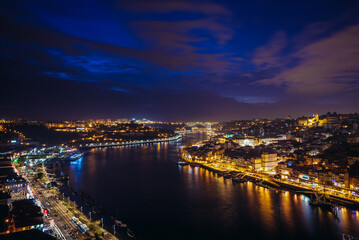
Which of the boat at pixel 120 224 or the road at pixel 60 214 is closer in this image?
the road at pixel 60 214

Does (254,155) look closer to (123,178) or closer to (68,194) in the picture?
(123,178)

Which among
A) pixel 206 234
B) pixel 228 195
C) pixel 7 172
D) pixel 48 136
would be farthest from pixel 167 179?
pixel 48 136

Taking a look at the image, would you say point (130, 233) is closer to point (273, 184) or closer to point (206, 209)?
point (206, 209)

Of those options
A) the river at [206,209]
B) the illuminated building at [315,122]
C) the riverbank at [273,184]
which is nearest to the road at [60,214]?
the river at [206,209]

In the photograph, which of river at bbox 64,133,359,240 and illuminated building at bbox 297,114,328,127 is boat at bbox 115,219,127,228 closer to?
river at bbox 64,133,359,240

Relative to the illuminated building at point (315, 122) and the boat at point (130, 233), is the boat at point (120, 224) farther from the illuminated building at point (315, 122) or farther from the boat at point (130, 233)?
the illuminated building at point (315, 122)

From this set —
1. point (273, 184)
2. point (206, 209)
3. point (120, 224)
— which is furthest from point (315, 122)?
point (120, 224)
